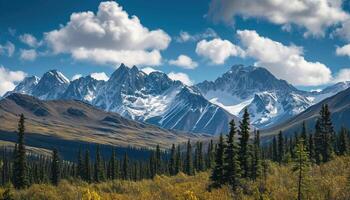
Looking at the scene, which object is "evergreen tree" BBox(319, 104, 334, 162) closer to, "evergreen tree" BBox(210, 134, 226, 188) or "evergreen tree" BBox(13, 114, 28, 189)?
"evergreen tree" BBox(210, 134, 226, 188)

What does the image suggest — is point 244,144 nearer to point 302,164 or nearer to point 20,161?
point 302,164

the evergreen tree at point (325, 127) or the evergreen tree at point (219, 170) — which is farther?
the evergreen tree at point (325, 127)

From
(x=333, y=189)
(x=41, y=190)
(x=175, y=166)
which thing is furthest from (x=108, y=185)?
(x=175, y=166)

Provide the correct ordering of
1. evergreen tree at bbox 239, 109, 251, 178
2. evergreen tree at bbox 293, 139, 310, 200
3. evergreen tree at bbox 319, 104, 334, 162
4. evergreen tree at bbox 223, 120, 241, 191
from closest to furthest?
evergreen tree at bbox 293, 139, 310, 200 < evergreen tree at bbox 223, 120, 241, 191 < evergreen tree at bbox 239, 109, 251, 178 < evergreen tree at bbox 319, 104, 334, 162

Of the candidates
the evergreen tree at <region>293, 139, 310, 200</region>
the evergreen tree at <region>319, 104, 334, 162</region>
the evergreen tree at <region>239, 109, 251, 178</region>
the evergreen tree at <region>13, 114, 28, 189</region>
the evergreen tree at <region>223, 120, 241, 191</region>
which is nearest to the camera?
the evergreen tree at <region>293, 139, 310, 200</region>

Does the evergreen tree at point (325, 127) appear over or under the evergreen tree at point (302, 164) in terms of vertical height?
over

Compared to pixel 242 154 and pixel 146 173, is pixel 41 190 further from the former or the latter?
pixel 146 173

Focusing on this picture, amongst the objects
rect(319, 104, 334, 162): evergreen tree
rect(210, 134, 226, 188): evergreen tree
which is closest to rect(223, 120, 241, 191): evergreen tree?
rect(210, 134, 226, 188): evergreen tree

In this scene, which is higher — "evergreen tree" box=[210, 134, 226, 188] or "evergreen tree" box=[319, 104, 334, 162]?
"evergreen tree" box=[319, 104, 334, 162]

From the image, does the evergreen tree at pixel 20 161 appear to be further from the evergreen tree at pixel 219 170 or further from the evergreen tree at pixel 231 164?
the evergreen tree at pixel 231 164

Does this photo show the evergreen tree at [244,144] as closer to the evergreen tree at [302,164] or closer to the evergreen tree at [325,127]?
the evergreen tree at [325,127]

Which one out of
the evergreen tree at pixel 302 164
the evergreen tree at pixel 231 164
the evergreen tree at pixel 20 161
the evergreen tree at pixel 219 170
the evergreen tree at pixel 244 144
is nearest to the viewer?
the evergreen tree at pixel 302 164

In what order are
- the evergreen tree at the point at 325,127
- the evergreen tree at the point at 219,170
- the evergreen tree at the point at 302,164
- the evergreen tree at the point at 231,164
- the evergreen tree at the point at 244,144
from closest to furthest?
the evergreen tree at the point at 302,164
the evergreen tree at the point at 219,170
the evergreen tree at the point at 231,164
the evergreen tree at the point at 244,144
the evergreen tree at the point at 325,127

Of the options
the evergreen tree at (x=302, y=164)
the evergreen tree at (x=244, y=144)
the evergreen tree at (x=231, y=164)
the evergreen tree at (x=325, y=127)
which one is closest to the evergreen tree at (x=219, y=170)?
the evergreen tree at (x=231, y=164)
